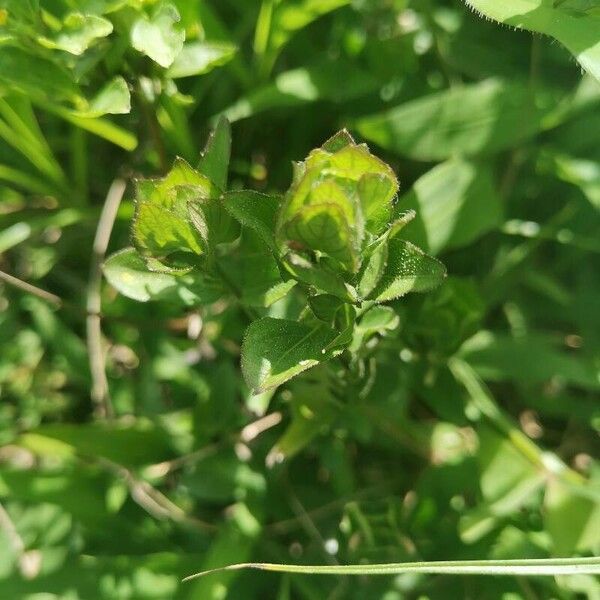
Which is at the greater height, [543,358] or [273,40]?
[273,40]

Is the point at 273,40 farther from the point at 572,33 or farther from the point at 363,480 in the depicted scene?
the point at 363,480

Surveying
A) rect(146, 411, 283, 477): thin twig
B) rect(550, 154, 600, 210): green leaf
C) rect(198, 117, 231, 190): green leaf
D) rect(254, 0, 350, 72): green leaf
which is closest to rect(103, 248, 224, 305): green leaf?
rect(198, 117, 231, 190): green leaf

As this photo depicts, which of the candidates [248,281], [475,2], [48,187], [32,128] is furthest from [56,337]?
[475,2]

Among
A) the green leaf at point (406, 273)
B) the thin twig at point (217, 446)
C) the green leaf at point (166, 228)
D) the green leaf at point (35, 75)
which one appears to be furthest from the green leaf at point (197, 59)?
the thin twig at point (217, 446)

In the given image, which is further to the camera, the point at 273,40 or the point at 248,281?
Result: the point at 273,40

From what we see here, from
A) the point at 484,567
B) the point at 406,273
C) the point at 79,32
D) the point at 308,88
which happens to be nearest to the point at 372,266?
the point at 406,273

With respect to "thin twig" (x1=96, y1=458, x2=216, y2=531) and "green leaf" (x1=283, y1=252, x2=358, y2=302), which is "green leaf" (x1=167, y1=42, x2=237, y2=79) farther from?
"thin twig" (x1=96, y1=458, x2=216, y2=531)

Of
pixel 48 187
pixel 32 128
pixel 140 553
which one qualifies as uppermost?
pixel 32 128

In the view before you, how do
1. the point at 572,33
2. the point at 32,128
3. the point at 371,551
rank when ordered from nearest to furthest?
the point at 572,33 < the point at 371,551 < the point at 32,128

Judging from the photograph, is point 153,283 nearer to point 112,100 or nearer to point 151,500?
point 112,100
